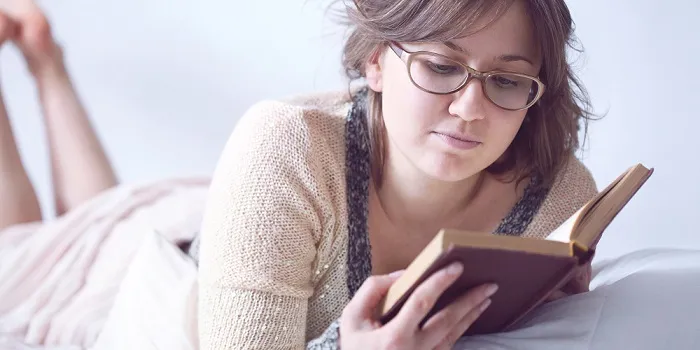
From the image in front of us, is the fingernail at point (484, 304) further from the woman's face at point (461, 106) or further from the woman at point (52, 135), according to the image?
the woman at point (52, 135)

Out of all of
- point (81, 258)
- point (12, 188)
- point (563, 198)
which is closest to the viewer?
point (563, 198)

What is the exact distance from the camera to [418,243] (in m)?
1.32

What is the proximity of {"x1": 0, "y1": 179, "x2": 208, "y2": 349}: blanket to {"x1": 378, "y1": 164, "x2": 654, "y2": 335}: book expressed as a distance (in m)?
0.74

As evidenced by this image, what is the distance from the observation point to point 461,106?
1044 millimetres

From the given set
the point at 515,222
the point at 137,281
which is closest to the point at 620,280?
the point at 515,222

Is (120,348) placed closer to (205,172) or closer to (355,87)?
(355,87)

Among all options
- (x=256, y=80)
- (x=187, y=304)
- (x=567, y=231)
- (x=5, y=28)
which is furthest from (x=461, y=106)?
(x=5, y=28)

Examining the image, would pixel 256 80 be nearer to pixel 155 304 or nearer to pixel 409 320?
pixel 155 304

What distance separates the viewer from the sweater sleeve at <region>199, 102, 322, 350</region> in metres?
1.08

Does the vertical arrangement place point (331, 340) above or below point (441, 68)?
below

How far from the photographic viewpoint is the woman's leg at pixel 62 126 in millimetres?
1916

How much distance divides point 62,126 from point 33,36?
9.0 inches

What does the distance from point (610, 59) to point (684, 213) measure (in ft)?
1.14

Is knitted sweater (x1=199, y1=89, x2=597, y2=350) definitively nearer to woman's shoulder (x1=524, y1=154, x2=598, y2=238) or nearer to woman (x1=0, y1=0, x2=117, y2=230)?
woman's shoulder (x1=524, y1=154, x2=598, y2=238)
